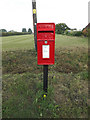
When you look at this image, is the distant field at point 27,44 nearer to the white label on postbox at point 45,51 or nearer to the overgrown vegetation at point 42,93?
the overgrown vegetation at point 42,93

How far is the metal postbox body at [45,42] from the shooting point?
7.13 ft

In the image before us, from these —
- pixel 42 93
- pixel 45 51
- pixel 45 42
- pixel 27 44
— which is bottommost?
pixel 42 93

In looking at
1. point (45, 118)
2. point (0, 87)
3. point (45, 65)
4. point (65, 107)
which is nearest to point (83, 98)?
point (65, 107)

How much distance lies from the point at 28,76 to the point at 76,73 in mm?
1771

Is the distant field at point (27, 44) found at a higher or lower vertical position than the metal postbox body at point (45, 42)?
higher

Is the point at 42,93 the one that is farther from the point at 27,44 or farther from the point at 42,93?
the point at 27,44

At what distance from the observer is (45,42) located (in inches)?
89.1

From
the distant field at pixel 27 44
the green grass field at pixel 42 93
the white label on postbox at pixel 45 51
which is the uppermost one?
the distant field at pixel 27 44

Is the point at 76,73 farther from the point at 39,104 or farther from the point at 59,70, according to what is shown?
the point at 39,104

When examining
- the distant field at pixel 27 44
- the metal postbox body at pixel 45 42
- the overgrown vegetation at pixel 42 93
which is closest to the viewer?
the metal postbox body at pixel 45 42

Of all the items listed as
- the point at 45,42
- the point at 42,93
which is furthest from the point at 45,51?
the point at 42,93

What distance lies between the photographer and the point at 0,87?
3074 mm

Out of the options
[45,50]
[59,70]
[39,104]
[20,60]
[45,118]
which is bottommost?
[45,118]

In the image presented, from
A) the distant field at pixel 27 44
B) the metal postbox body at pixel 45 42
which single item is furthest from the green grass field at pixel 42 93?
the distant field at pixel 27 44
